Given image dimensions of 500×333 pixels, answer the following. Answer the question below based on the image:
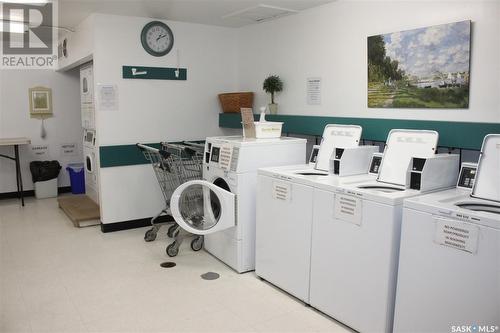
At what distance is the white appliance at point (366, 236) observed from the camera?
2.71 metres

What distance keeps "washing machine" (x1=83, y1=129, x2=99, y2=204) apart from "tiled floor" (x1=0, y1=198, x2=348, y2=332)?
1259 mm

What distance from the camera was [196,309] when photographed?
335 cm

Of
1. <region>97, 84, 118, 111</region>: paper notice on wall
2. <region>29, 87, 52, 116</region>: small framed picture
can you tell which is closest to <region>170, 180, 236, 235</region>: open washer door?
<region>97, 84, 118, 111</region>: paper notice on wall

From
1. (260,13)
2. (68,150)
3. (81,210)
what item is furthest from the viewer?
(68,150)

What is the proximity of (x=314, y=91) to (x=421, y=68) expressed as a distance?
133cm

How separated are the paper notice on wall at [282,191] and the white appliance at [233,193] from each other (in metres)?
0.45

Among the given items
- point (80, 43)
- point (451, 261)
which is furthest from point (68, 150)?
point (451, 261)

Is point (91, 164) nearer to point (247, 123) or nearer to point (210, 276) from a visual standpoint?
point (247, 123)

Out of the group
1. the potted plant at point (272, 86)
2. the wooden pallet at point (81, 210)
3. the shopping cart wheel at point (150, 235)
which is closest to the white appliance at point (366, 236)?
the potted plant at point (272, 86)

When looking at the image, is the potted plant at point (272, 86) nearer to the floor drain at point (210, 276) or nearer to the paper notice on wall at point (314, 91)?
the paper notice on wall at point (314, 91)

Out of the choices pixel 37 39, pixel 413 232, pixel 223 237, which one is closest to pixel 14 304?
pixel 223 237

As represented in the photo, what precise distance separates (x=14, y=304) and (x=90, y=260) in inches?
40.2

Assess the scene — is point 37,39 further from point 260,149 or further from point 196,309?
point 196,309

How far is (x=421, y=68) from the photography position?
354 cm
